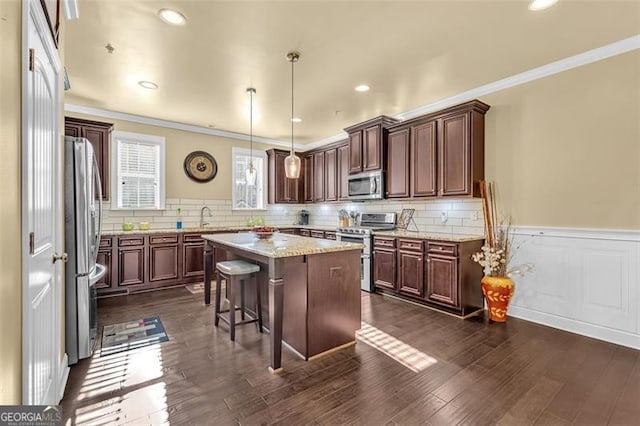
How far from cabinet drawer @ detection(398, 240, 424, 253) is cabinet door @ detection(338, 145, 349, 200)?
168 centimetres

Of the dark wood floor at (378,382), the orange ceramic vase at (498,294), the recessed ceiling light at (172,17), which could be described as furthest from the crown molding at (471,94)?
the recessed ceiling light at (172,17)

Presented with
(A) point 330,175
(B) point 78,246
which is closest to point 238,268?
(B) point 78,246

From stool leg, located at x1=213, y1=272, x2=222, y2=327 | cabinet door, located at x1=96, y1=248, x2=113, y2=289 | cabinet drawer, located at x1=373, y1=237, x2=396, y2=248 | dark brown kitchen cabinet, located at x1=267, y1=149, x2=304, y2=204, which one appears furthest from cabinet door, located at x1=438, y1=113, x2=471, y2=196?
cabinet door, located at x1=96, y1=248, x2=113, y2=289

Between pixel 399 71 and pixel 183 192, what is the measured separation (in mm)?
4156

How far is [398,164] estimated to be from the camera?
14.6ft

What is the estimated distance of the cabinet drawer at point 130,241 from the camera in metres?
4.32

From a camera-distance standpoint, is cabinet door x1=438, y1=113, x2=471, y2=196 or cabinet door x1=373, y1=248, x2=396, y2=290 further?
cabinet door x1=373, y1=248, x2=396, y2=290

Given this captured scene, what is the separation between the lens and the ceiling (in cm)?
232

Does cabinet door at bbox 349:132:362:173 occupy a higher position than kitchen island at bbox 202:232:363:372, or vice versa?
cabinet door at bbox 349:132:362:173

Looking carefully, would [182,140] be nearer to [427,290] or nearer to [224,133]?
[224,133]

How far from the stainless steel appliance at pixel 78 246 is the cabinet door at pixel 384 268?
3.36 m

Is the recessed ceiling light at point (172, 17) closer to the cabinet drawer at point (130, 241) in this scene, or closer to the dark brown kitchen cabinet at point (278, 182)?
the cabinet drawer at point (130, 241)

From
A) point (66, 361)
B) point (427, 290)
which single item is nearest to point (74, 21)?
point (66, 361)

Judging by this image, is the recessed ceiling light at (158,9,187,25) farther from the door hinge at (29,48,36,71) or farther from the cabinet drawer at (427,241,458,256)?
the cabinet drawer at (427,241,458,256)
